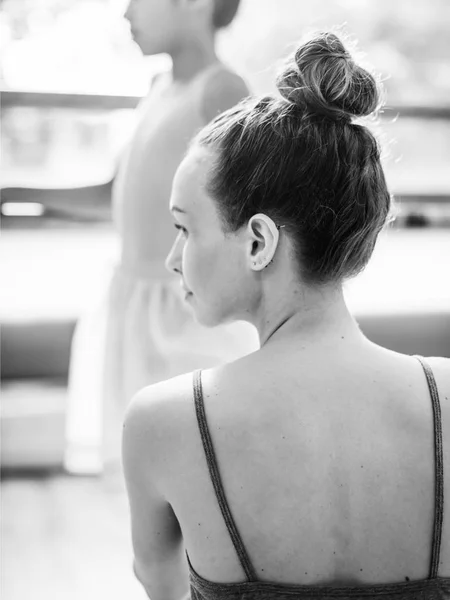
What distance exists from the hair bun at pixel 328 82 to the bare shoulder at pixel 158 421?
0.32 m

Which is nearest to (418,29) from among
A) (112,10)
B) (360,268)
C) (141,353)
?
(112,10)

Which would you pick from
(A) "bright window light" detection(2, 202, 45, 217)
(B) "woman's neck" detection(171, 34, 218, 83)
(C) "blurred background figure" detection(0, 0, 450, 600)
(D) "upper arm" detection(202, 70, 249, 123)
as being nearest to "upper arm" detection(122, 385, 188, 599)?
(D) "upper arm" detection(202, 70, 249, 123)

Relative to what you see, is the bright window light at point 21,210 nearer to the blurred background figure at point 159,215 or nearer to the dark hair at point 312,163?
the blurred background figure at point 159,215

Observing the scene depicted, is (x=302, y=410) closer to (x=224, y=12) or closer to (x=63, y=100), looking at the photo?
(x=224, y=12)

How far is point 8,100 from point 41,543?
5.06 feet

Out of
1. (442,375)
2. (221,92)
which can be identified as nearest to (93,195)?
(221,92)

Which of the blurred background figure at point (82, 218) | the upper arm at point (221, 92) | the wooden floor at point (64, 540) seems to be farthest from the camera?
the blurred background figure at point (82, 218)

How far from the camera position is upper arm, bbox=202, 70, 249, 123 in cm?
115

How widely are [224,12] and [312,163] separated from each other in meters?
0.68

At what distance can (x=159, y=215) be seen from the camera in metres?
1.24

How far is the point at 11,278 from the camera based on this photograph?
2.93 m

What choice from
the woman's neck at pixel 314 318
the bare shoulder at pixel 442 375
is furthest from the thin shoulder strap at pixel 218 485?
the bare shoulder at pixel 442 375

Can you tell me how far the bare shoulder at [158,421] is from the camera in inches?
27.4

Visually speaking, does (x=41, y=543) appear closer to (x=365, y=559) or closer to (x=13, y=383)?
(x=13, y=383)
